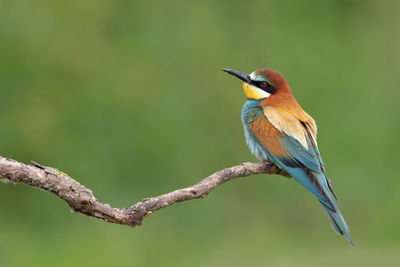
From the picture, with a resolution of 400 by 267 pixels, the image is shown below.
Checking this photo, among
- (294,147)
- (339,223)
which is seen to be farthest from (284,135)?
(339,223)

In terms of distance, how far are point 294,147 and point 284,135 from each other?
2.9 inches

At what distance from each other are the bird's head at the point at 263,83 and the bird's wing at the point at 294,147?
0.10 m

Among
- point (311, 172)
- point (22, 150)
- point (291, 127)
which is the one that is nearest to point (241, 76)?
point (291, 127)

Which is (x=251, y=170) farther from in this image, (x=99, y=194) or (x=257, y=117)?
(x=99, y=194)

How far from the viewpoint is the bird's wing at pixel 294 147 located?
2088 mm

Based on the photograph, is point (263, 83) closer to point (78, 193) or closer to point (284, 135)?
point (284, 135)

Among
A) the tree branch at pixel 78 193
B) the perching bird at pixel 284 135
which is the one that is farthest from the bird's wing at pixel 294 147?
the tree branch at pixel 78 193

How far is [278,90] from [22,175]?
1.26 m

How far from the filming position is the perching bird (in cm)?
208

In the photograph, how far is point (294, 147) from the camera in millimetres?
2158

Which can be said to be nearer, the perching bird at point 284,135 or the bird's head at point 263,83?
the perching bird at point 284,135

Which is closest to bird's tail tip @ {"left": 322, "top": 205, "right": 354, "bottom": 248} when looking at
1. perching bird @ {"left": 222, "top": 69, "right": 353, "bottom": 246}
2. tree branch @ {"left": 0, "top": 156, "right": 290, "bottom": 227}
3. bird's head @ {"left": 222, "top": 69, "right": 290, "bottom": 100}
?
perching bird @ {"left": 222, "top": 69, "right": 353, "bottom": 246}

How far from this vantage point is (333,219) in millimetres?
2025

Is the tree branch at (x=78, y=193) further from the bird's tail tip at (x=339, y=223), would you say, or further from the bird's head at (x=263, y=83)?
the bird's head at (x=263, y=83)
